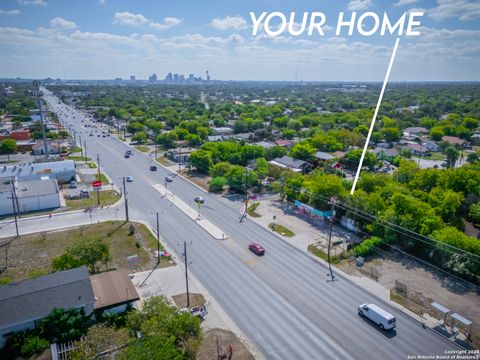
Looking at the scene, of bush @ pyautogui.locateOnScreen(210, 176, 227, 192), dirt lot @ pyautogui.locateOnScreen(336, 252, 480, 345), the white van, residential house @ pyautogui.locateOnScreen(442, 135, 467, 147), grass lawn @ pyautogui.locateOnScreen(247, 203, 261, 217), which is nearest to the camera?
the white van

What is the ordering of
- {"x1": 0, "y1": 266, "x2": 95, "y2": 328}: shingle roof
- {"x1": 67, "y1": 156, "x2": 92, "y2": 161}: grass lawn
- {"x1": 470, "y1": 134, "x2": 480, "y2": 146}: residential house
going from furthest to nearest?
{"x1": 470, "y1": 134, "x2": 480, "y2": 146}: residential house
{"x1": 67, "y1": 156, "x2": 92, "y2": 161}: grass lawn
{"x1": 0, "y1": 266, "x2": 95, "y2": 328}: shingle roof

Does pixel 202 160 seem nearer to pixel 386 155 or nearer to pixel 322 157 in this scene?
pixel 322 157

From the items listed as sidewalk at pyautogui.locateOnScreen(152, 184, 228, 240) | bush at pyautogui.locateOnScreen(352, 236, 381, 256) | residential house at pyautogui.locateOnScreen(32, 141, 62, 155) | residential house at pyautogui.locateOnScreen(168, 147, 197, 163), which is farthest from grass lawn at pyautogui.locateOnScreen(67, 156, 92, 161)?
A: bush at pyautogui.locateOnScreen(352, 236, 381, 256)

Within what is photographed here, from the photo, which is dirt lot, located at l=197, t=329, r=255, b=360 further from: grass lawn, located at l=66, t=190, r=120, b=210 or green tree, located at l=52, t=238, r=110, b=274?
grass lawn, located at l=66, t=190, r=120, b=210

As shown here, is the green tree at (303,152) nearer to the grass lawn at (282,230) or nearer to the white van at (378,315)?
the grass lawn at (282,230)

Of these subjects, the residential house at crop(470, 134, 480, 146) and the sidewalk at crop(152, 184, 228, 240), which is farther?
the residential house at crop(470, 134, 480, 146)

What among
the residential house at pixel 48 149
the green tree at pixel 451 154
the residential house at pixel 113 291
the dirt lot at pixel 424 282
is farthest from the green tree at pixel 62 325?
the green tree at pixel 451 154

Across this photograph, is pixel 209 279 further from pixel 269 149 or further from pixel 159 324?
pixel 269 149

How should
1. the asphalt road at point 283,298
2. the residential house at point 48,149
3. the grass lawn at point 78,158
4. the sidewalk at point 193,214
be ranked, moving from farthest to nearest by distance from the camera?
the residential house at point 48,149, the grass lawn at point 78,158, the sidewalk at point 193,214, the asphalt road at point 283,298
